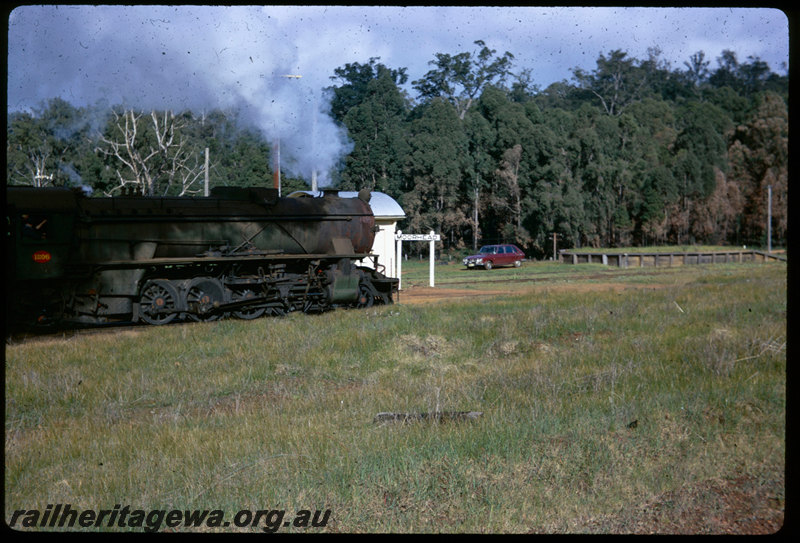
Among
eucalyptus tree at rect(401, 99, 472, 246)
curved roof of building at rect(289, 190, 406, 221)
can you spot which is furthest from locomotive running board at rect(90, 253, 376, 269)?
eucalyptus tree at rect(401, 99, 472, 246)

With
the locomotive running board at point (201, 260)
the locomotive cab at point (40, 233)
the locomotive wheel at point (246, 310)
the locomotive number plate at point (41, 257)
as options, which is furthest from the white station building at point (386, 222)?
the locomotive number plate at point (41, 257)

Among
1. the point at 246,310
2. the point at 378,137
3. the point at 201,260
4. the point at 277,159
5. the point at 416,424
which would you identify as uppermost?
the point at 378,137

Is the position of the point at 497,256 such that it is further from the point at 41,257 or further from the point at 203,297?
the point at 41,257

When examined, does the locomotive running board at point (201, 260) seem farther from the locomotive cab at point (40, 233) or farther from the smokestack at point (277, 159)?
the smokestack at point (277, 159)

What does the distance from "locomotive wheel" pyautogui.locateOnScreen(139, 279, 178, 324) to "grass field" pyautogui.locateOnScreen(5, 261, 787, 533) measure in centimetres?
104

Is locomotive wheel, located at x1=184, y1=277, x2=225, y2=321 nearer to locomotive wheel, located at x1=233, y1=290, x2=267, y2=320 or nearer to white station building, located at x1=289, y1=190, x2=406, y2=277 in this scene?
locomotive wheel, located at x1=233, y1=290, x2=267, y2=320

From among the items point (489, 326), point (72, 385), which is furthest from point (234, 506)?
point (489, 326)

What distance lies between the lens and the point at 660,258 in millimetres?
37875

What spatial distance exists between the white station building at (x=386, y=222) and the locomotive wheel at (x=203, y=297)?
619 cm

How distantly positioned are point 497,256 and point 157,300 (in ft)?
57.4

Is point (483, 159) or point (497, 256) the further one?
point (497, 256)

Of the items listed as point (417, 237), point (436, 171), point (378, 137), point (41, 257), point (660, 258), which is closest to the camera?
point (41, 257)

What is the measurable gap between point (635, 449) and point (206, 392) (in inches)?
237

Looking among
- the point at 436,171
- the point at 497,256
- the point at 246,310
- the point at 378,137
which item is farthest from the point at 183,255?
the point at 497,256
